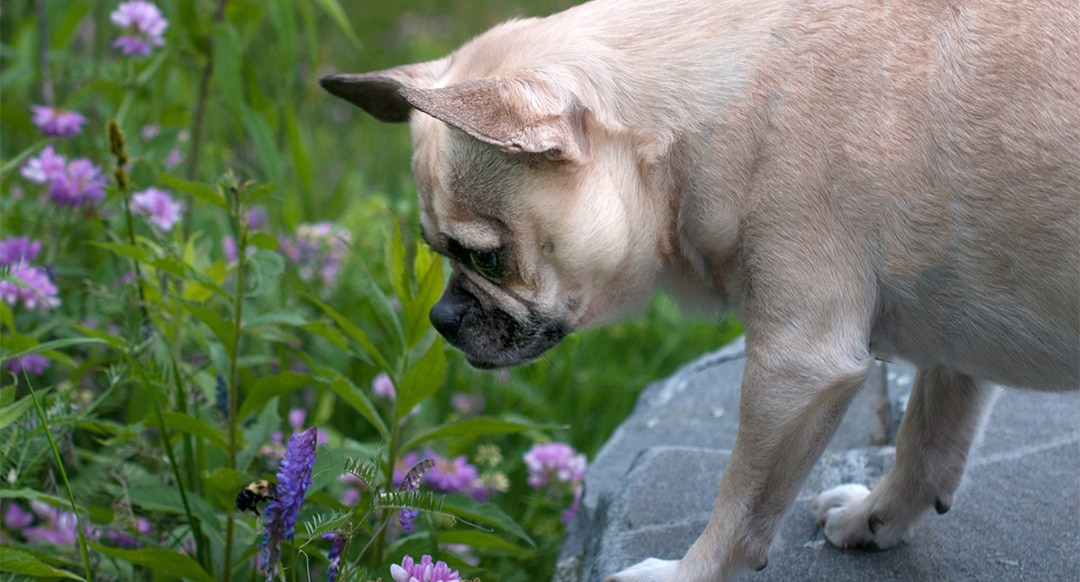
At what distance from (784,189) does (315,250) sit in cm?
252

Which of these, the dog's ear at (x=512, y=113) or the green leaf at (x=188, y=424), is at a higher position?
the dog's ear at (x=512, y=113)

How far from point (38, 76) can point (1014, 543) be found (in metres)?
3.91

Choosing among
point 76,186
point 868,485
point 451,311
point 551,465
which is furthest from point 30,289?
point 868,485

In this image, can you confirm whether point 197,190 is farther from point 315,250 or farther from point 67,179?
point 315,250

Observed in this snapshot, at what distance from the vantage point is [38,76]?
399cm

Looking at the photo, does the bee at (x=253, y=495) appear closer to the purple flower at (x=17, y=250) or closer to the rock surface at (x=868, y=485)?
the rock surface at (x=868, y=485)

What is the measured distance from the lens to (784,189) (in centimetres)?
211

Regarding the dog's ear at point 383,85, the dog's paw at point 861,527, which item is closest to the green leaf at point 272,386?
the dog's ear at point 383,85

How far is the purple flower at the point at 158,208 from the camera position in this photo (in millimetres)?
3291

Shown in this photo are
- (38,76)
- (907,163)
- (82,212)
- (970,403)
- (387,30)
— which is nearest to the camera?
(907,163)

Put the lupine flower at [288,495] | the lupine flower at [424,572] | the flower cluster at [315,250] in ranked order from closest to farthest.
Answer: the lupine flower at [288,495] < the lupine flower at [424,572] < the flower cluster at [315,250]

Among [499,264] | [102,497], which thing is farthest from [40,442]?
[499,264]

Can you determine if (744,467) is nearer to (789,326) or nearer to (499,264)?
(789,326)

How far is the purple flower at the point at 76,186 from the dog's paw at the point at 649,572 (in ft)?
6.87
